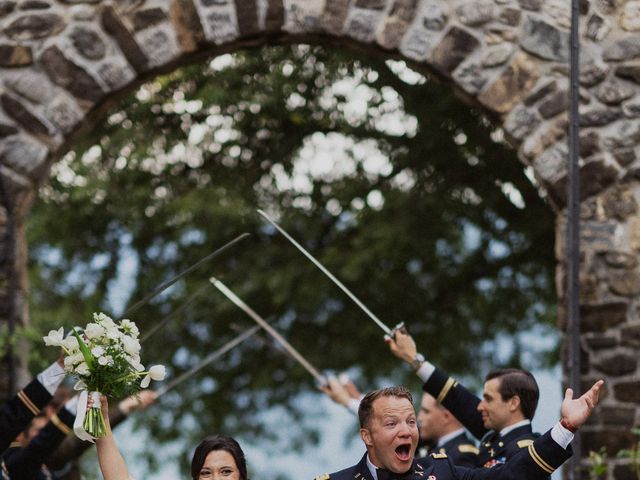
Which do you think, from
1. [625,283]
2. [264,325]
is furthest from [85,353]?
[625,283]

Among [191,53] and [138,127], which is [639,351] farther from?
[138,127]

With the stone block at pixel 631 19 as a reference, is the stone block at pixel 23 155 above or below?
above

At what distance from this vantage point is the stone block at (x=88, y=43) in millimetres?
8133

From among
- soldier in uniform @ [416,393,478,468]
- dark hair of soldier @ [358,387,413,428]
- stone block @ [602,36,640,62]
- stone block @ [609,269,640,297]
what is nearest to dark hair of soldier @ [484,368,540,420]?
soldier in uniform @ [416,393,478,468]

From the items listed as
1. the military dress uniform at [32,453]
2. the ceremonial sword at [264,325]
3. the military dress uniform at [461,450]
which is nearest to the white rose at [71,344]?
the military dress uniform at [32,453]

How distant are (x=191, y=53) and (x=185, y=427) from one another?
604cm

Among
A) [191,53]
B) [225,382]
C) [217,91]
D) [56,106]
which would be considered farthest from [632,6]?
[225,382]

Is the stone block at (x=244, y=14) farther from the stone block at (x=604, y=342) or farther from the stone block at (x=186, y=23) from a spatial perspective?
the stone block at (x=604, y=342)

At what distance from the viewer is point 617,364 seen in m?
7.93

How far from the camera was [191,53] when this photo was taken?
8250 millimetres

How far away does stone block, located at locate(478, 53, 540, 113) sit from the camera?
822 centimetres

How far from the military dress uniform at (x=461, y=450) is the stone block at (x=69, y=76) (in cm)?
276

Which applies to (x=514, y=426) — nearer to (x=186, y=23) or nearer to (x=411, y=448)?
(x=411, y=448)

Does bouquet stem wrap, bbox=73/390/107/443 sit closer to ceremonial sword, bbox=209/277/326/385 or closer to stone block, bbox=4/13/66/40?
ceremonial sword, bbox=209/277/326/385
